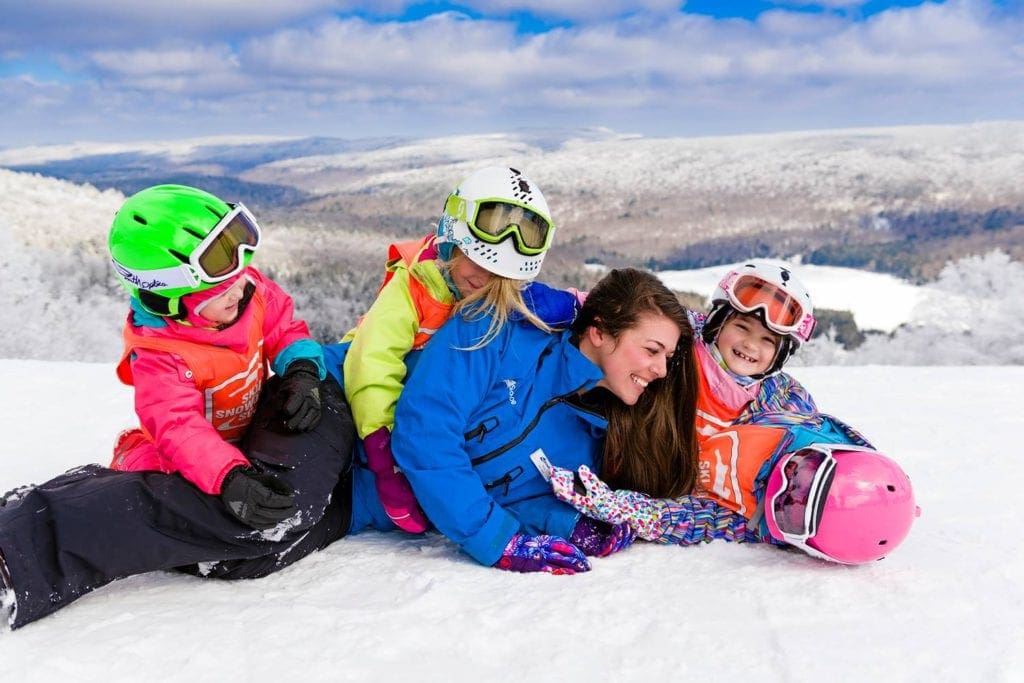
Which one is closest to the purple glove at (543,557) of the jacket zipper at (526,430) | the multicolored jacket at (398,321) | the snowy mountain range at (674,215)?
the jacket zipper at (526,430)

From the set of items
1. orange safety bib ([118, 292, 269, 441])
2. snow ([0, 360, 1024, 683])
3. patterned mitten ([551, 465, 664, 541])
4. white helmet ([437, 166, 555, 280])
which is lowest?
snow ([0, 360, 1024, 683])

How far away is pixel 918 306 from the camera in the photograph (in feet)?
113

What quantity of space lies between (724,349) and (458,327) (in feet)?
4.17

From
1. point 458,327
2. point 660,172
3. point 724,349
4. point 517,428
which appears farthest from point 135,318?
point 660,172

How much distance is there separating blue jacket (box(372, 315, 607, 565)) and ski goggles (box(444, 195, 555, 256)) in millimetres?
333

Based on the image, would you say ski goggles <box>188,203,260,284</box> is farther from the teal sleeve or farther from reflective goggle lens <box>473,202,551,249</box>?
reflective goggle lens <box>473,202,551,249</box>

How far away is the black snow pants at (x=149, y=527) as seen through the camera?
7.09 feet

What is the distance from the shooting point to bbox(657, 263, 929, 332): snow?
60.7 meters

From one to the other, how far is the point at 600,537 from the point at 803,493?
759 mm

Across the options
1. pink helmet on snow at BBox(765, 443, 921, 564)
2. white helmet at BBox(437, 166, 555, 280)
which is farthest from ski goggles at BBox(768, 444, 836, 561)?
white helmet at BBox(437, 166, 555, 280)

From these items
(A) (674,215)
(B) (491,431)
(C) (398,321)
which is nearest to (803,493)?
(B) (491,431)

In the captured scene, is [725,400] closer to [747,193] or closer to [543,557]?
[543,557]

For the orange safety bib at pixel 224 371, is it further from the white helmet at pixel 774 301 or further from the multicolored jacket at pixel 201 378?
the white helmet at pixel 774 301

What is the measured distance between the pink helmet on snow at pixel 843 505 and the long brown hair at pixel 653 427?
18.9 inches
